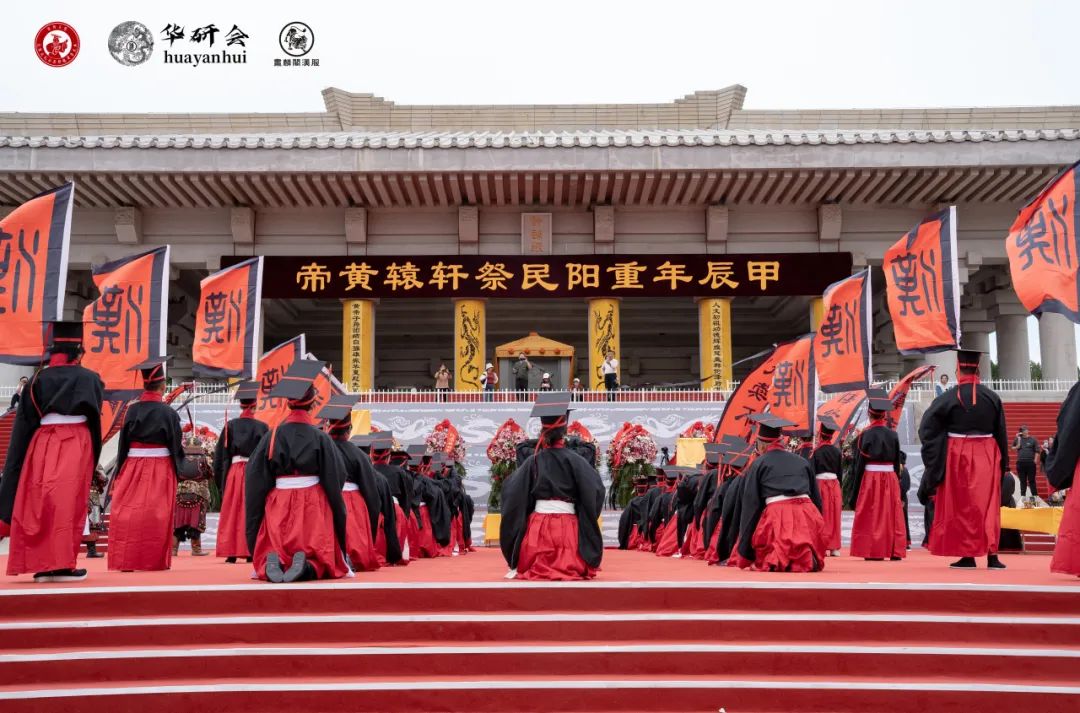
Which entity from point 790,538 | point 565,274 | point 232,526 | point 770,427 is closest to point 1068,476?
point 790,538

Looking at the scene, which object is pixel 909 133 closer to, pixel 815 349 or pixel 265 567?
pixel 815 349

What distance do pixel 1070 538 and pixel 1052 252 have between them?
1.67 metres

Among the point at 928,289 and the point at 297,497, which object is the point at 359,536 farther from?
the point at 928,289

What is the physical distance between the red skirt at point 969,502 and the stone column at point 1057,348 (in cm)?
1499

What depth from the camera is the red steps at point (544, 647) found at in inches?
154

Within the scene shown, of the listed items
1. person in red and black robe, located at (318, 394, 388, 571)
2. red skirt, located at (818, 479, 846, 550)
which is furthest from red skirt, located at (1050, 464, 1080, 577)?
person in red and black robe, located at (318, 394, 388, 571)

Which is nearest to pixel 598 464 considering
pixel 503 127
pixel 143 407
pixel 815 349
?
pixel 815 349

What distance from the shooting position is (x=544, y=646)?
4.23m

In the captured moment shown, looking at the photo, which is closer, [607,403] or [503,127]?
[607,403]

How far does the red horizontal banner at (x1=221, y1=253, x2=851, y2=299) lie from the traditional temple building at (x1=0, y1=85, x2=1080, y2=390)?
0.03 metres

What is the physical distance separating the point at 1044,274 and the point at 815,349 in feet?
11.5

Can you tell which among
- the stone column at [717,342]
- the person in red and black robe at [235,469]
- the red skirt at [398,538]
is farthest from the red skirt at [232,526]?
the stone column at [717,342]

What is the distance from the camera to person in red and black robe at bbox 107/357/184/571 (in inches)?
231

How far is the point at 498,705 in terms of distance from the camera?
3.94 meters
